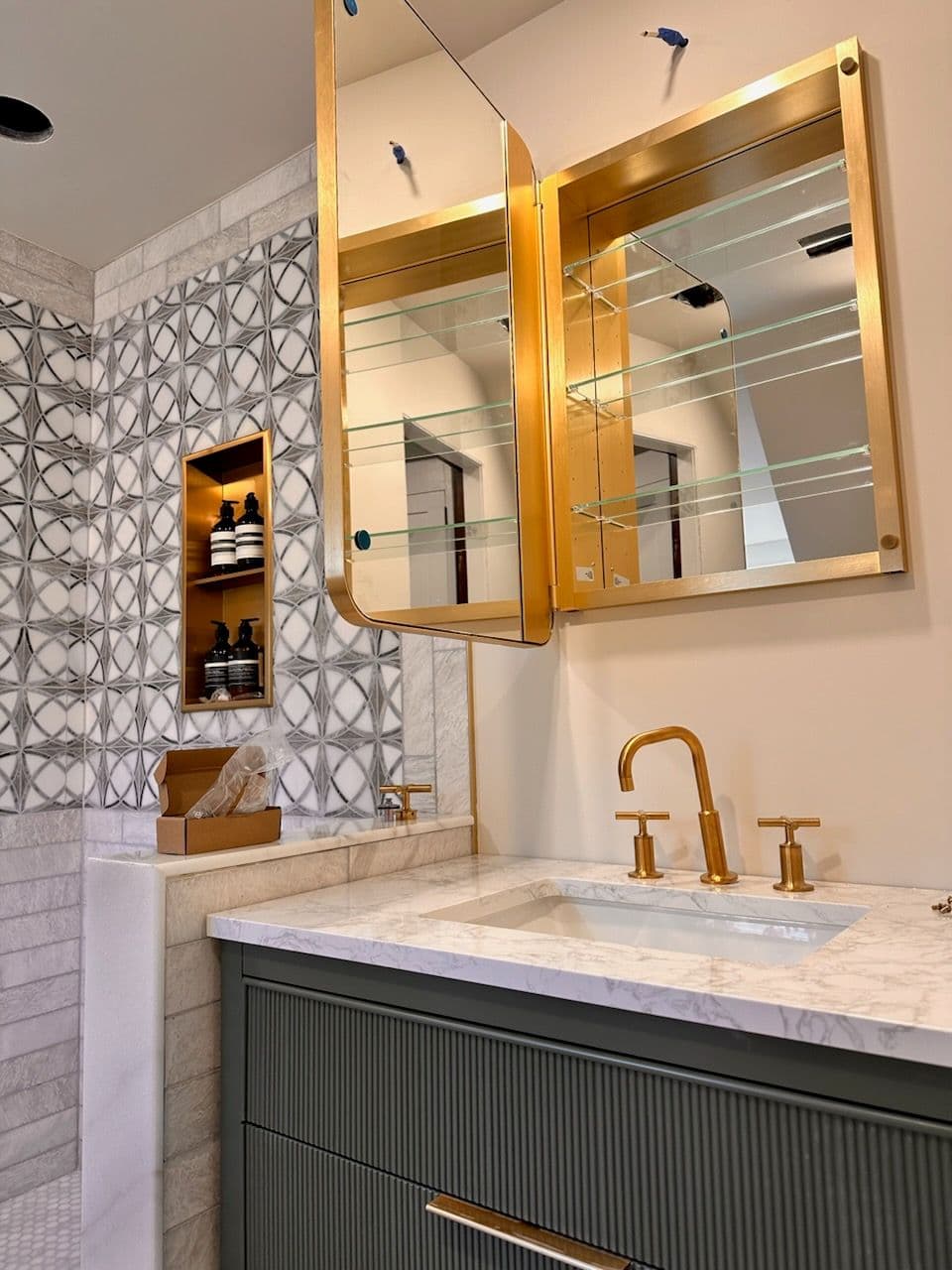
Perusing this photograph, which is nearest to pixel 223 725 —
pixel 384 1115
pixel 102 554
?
pixel 102 554

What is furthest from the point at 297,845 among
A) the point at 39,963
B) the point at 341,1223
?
the point at 39,963

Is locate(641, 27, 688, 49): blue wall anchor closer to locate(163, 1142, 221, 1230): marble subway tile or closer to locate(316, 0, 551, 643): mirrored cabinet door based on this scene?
locate(316, 0, 551, 643): mirrored cabinet door

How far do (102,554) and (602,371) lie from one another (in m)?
1.64

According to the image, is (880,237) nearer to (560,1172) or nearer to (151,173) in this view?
(560,1172)

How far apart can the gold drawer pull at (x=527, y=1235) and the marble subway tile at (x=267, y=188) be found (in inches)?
86.3

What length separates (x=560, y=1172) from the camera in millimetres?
953

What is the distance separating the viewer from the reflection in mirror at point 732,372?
1447 millimetres

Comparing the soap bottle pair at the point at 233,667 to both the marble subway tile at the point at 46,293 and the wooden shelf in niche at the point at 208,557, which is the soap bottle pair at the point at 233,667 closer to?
the wooden shelf in niche at the point at 208,557

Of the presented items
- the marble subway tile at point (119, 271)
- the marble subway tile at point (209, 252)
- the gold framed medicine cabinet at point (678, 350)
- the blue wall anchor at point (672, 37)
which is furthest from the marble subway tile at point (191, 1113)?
the marble subway tile at point (119, 271)

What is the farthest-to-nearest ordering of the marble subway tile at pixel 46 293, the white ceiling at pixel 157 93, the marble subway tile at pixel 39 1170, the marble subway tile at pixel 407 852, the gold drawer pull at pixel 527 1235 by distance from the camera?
1. the marble subway tile at pixel 46 293
2. the marble subway tile at pixel 39 1170
3. the white ceiling at pixel 157 93
4. the marble subway tile at pixel 407 852
5. the gold drawer pull at pixel 527 1235

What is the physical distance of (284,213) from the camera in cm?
230

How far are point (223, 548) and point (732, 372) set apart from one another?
4.46ft

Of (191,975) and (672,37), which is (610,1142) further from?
(672,37)

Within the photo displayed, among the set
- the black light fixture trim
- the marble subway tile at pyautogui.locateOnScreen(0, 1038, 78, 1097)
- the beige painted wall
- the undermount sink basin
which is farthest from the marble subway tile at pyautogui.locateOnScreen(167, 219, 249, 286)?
the marble subway tile at pyautogui.locateOnScreen(0, 1038, 78, 1097)
